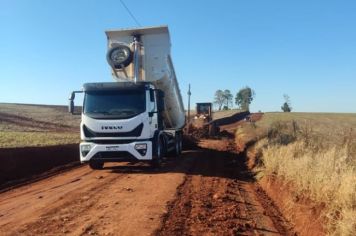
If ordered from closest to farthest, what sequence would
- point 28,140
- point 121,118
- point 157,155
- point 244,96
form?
1. point 121,118
2. point 157,155
3. point 28,140
4. point 244,96

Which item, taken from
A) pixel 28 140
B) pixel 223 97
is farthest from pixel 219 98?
pixel 28 140

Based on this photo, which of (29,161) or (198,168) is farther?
(29,161)

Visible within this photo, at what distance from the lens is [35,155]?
1736 centimetres

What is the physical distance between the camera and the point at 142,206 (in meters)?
9.06

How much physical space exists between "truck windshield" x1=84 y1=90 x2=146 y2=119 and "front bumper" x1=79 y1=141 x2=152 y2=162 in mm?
970

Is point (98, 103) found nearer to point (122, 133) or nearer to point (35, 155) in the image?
point (122, 133)

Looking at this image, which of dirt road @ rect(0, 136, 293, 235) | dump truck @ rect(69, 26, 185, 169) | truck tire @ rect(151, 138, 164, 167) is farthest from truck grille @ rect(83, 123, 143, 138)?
dirt road @ rect(0, 136, 293, 235)

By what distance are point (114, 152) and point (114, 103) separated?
1609 mm

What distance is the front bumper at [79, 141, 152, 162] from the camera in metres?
14.5

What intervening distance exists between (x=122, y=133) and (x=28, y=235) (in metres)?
7.64

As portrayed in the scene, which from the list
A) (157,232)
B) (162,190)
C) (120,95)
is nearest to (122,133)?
(120,95)

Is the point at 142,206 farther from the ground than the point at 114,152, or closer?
closer

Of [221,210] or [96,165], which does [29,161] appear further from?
[221,210]

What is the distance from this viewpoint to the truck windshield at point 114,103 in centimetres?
1460
